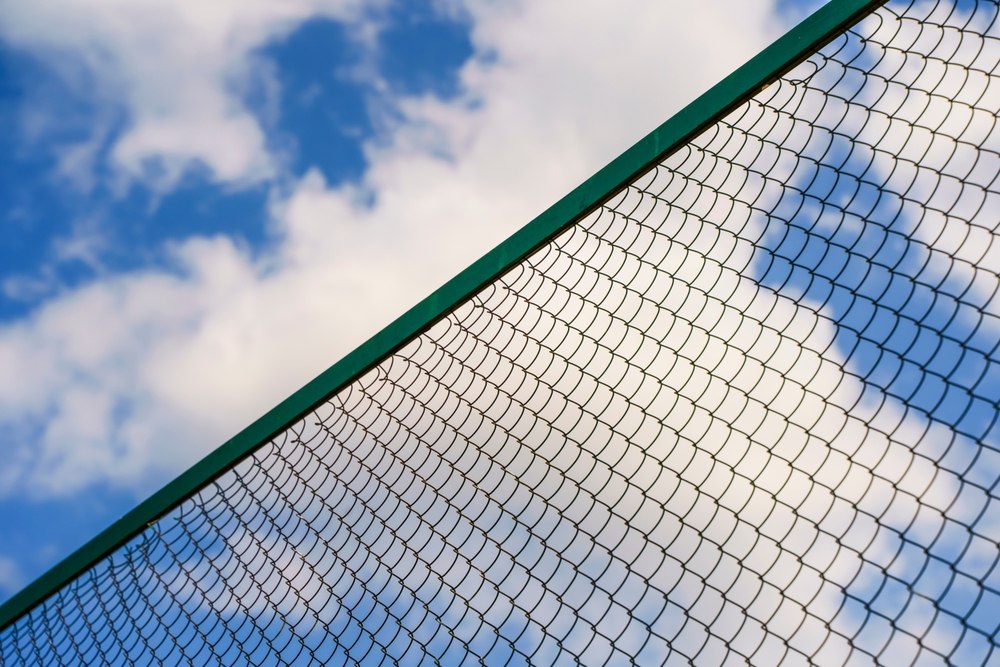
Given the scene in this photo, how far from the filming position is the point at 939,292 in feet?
7.06

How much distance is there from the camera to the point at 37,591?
361 centimetres

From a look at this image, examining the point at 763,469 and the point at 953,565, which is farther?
the point at 763,469

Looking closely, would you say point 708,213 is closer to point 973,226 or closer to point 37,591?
point 973,226

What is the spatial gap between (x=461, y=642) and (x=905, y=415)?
1.20 metres

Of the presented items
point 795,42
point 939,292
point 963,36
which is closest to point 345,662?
point 939,292

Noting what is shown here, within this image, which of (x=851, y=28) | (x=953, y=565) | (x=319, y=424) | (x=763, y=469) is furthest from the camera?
(x=319, y=424)

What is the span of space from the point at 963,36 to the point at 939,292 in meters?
0.60

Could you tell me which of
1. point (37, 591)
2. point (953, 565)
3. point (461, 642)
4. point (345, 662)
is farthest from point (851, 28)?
point (37, 591)

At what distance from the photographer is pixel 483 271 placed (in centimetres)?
293

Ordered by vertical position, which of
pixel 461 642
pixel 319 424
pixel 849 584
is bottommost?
pixel 461 642

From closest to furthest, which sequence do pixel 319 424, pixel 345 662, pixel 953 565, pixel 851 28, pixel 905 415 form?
pixel 953 565, pixel 905 415, pixel 851 28, pixel 345 662, pixel 319 424

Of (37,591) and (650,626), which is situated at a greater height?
(650,626)

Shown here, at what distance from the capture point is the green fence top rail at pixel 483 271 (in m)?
2.60

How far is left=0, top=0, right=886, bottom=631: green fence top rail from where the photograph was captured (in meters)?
2.60
